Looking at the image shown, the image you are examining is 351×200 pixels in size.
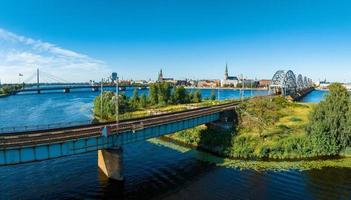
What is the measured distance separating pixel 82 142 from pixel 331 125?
172 ft

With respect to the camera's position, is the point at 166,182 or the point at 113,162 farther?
the point at 113,162

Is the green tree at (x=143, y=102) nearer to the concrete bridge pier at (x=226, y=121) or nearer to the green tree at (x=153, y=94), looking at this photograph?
the green tree at (x=153, y=94)

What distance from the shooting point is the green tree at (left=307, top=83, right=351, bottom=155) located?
2506 inches

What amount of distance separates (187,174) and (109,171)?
14.0 meters

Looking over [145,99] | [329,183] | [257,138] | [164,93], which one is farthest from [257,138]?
[164,93]

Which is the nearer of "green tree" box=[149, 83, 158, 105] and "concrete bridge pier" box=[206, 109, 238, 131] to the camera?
"concrete bridge pier" box=[206, 109, 238, 131]

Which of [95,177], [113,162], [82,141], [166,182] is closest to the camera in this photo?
[82,141]

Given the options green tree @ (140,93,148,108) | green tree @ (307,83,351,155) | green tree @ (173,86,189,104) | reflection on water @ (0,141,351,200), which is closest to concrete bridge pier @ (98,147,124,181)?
reflection on water @ (0,141,351,200)

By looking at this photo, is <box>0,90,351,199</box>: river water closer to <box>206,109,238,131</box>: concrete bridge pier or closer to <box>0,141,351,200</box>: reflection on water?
<box>0,141,351,200</box>: reflection on water

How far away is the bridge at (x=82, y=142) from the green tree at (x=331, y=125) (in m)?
31.0

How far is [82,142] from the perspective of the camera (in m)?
44.3

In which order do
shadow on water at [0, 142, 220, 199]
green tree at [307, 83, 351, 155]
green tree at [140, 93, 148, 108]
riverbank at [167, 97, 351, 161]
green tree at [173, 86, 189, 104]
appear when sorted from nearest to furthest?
shadow on water at [0, 142, 220, 199], green tree at [307, 83, 351, 155], riverbank at [167, 97, 351, 161], green tree at [140, 93, 148, 108], green tree at [173, 86, 189, 104]

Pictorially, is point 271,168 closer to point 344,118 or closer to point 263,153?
point 263,153

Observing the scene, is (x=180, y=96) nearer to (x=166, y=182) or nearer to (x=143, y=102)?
(x=143, y=102)
